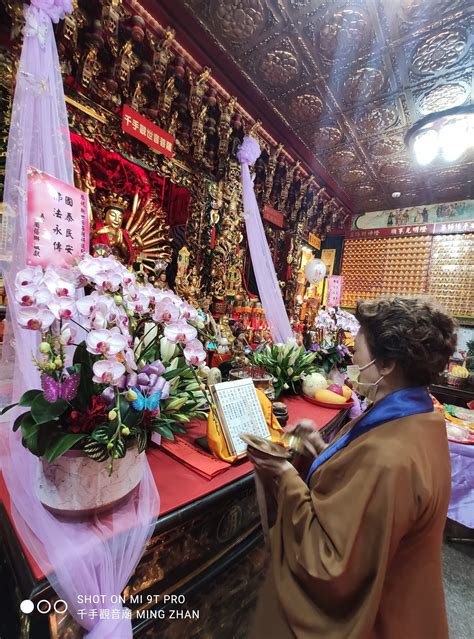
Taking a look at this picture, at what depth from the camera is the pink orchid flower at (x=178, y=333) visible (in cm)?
93

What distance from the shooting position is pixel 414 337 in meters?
0.92

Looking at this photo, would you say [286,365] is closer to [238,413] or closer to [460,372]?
[238,413]

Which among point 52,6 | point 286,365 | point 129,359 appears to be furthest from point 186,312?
point 52,6

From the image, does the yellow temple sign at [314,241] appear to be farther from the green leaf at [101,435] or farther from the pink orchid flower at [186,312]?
the green leaf at [101,435]

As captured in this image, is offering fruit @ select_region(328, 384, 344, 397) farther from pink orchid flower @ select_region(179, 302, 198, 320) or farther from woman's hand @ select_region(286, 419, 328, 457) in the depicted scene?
pink orchid flower @ select_region(179, 302, 198, 320)

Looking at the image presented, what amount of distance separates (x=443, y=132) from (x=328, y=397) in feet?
12.7

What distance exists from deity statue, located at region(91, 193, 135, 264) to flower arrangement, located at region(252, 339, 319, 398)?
1.99 metres

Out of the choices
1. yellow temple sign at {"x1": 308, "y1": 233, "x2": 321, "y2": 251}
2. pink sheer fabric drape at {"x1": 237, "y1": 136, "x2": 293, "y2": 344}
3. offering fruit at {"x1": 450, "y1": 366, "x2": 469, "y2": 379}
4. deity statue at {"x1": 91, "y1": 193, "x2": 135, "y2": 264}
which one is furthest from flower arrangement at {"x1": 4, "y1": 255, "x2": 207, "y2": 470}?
yellow temple sign at {"x1": 308, "y1": 233, "x2": 321, "y2": 251}

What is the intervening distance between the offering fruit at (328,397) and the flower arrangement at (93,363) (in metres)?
1.61

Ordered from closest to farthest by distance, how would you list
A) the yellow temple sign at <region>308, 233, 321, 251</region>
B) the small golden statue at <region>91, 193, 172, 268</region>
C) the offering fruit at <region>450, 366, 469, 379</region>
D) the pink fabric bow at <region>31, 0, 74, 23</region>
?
the pink fabric bow at <region>31, 0, 74, 23</region> < the small golden statue at <region>91, 193, 172, 268</region> < the offering fruit at <region>450, 366, 469, 379</region> < the yellow temple sign at <region>308, 233, 321, 251</region>

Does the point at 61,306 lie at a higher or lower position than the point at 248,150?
lower

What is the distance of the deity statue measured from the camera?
10.2ft

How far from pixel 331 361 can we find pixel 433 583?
7.47 ft

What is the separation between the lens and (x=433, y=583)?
85 centimetres
